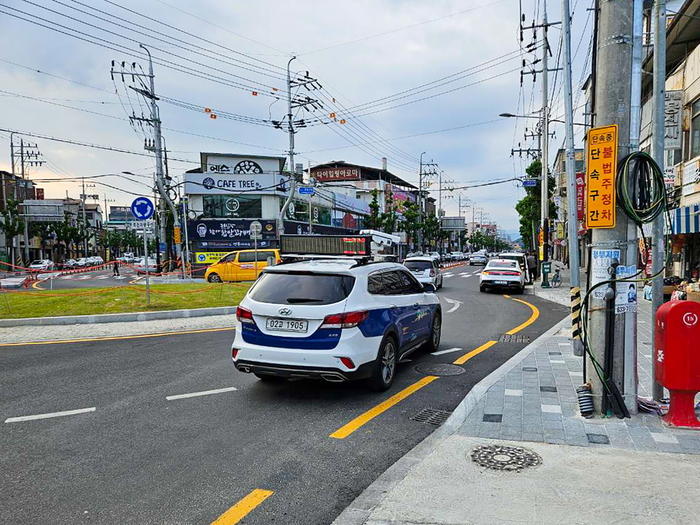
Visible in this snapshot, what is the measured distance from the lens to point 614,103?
16.4 feet

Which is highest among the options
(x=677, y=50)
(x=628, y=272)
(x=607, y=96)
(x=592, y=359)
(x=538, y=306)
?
(x=677, y=50)

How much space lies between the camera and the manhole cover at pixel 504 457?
411 centimetres

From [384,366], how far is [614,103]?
4.04 metres

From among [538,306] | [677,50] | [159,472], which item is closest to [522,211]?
[677,50]

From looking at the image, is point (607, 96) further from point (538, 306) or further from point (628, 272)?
point (538, 306)

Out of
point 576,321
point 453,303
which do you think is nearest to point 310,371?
point 576,321

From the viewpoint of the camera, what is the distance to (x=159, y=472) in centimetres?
418

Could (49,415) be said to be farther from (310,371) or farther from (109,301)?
(109,301)

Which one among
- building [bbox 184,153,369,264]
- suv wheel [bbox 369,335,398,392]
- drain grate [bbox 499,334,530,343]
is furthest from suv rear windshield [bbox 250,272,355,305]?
building [bbox 184,153,369,264]

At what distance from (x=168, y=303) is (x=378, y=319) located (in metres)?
10.5

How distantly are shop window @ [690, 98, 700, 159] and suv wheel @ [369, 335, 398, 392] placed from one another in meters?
15.2

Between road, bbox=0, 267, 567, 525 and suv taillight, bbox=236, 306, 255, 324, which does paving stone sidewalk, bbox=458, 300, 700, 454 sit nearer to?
road, bbox=0, 267, 567, 525

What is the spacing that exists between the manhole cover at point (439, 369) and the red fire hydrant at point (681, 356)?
311 centimetres

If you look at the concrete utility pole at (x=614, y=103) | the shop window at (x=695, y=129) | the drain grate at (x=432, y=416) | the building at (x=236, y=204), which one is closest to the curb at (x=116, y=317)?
the drain grate at (x=432, y=416)
